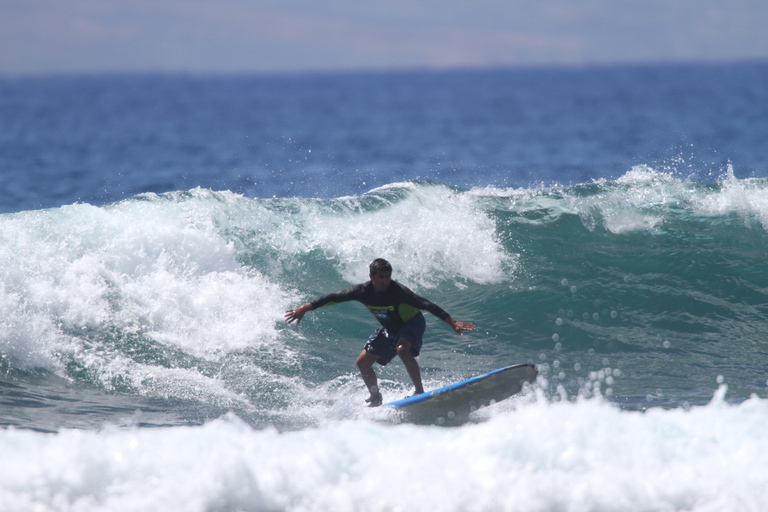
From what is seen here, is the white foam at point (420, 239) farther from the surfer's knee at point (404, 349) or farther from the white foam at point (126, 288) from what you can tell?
the surfer's knee at point (404, 349)

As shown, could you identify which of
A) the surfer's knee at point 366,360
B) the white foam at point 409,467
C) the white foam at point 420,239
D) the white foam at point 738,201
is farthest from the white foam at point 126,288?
the white foam at point 738,201

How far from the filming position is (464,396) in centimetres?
595

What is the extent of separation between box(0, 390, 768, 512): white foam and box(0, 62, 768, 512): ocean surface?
0.02 m

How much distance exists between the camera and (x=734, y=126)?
32969 millimetres

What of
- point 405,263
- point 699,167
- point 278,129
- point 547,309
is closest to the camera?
point 547,309

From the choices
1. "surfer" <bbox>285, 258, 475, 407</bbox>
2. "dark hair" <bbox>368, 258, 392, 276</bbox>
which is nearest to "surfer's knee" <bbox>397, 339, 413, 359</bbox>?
"surfer" <bbox>285, 258, 475, 407</bbox>

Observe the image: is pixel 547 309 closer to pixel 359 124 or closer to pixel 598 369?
pixel 598 369

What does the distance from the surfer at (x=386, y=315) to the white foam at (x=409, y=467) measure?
1.09 meters

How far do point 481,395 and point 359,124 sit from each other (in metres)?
41.0

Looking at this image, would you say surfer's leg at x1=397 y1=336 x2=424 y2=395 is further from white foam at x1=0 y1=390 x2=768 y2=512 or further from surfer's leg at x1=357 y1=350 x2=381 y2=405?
white foam at x1=0 y1=390 x2=768 y2=512

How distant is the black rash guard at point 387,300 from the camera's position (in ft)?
19.9

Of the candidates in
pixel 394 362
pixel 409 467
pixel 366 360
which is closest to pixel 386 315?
pixel 366 360

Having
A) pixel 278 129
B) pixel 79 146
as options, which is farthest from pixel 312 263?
pixel 278 129

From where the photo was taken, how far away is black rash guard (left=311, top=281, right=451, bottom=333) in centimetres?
606
